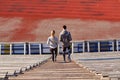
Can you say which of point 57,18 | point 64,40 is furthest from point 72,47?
point 57,18

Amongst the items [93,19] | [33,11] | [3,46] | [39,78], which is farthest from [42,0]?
[39,78]

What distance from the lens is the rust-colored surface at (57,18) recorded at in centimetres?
3098

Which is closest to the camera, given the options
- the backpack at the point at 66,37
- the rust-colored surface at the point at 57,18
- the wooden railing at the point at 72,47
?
the backpack at the point at 66,37

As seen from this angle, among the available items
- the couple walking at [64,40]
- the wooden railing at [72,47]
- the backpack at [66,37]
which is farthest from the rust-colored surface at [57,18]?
the backpack at [66,37]

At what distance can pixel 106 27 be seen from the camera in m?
31.8

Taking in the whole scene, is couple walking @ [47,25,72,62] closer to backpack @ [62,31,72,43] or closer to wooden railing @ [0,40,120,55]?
backpack @ [62,31,72,43]

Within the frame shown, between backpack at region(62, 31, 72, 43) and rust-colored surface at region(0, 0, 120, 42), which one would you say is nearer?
backpack at region(62, 31, 72, 43)

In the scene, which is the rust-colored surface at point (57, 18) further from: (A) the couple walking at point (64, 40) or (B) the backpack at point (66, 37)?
(B) the backpack at point (66, 37)

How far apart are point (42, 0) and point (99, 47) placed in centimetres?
1448

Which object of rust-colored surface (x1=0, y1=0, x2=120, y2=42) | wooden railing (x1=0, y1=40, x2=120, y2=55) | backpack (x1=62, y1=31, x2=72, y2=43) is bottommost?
wooden railing (x1=0, y1=40, x2=120, y2=55)

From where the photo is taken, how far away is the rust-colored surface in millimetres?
30984

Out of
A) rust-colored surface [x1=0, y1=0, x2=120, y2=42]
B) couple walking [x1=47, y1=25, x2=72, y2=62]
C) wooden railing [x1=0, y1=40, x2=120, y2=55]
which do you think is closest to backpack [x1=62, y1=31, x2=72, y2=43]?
couple walking [x1=47, y1=25, x2=72, y2=62]

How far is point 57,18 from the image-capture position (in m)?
33.5

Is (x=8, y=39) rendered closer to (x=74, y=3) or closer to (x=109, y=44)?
(x=74, y=3)
